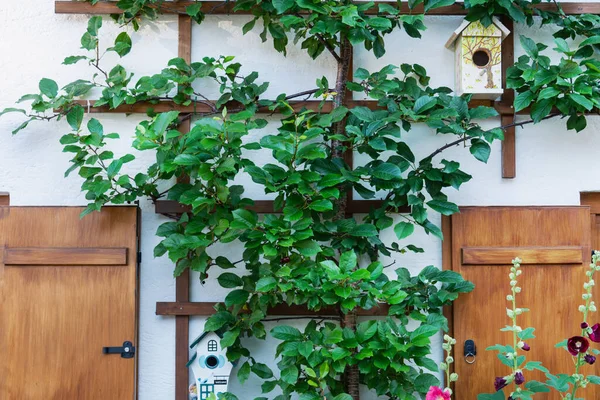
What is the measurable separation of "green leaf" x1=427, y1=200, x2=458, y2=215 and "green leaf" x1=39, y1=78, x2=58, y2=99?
1993mm

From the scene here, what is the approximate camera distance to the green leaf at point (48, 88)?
3.72 meters

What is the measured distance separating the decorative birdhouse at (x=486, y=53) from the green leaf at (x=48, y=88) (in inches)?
82.2

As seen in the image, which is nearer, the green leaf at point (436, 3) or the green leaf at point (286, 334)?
the green leaf at point (286, 334)

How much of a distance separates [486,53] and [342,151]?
0.92 metres

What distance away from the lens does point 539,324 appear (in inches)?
148

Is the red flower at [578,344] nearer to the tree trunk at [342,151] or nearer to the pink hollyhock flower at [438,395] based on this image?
the pink hollyhock flower at [438,395]

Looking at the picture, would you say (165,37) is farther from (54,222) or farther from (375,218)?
(375,218)

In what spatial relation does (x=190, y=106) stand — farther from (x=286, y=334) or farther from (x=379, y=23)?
(x=286, y=334)

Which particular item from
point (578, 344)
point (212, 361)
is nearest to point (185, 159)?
point (212, 361)

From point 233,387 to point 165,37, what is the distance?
74.6 inches

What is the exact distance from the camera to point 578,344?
8.91ft

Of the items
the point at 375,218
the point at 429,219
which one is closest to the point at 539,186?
the point at 429,219

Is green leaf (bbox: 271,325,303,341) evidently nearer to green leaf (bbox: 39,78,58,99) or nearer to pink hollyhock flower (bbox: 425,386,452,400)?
pink hollyhock flower (bbox: 425,386,452,400)

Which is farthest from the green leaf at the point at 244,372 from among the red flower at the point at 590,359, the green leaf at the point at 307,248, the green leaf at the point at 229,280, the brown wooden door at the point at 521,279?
the red flower at the point at 590,359
